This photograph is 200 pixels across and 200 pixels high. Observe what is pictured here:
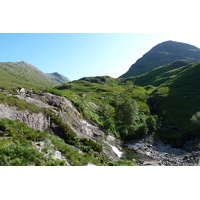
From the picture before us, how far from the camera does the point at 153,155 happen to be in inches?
1496

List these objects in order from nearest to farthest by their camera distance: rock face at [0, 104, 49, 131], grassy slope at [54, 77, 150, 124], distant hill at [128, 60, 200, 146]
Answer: rock face at [0, 104, 49, 131]
grassy slope at [54, 77, 150, 124]
distant hill at [128, 60, 200, 146]

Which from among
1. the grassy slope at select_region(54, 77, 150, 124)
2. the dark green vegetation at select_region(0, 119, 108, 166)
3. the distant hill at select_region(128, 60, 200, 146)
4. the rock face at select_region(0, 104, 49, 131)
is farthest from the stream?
the dark green vegetation at select_region(0, 119, 108, 166)

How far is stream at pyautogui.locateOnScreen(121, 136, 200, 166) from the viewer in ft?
107

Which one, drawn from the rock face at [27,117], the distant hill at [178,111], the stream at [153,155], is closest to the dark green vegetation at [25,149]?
the rock face at [27,117]

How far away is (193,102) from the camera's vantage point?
284ft

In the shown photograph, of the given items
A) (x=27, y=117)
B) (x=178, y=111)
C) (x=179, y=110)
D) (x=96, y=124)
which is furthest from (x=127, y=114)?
(x=179, y=110)

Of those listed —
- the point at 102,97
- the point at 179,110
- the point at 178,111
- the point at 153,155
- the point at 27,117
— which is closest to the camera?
the point at 27,117

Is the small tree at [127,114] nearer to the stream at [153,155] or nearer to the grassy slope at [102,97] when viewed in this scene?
the stream at [153,155]

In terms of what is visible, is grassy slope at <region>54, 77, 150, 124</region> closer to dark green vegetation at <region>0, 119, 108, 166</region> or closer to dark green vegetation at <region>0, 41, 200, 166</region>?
dark green vegetation at <region>0, 41, 200, 166</region>

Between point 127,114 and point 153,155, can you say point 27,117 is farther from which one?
point 127,114

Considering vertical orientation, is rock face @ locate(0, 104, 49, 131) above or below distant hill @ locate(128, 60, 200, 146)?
above

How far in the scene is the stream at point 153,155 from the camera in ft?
107

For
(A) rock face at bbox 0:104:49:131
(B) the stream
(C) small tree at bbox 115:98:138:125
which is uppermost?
(A) rock face at bbox 0:104:49:131

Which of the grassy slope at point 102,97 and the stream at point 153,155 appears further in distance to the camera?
the grassy slope at point 102,97
